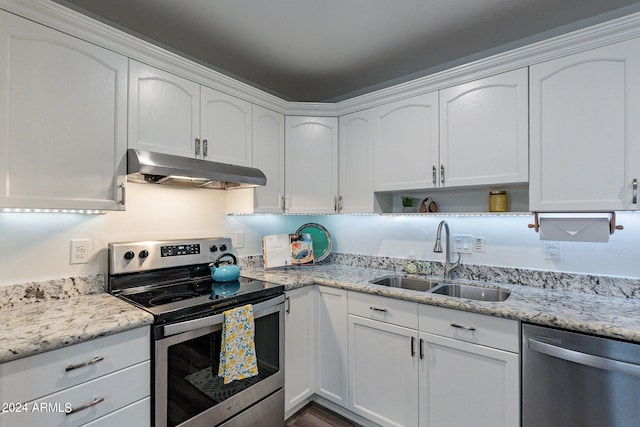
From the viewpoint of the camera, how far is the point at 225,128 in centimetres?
204

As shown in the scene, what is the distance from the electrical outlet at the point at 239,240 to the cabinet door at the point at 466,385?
147cm

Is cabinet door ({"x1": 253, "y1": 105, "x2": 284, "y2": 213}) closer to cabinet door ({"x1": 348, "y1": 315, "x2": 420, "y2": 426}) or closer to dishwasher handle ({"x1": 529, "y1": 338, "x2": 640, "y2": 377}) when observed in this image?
cabinet door ({"x1": 348, "y1": 315, "x2": 420, "y2": 426})

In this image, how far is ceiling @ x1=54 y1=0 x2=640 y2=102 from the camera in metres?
1.69

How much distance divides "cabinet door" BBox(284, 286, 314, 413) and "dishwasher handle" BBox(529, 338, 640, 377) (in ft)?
4.10

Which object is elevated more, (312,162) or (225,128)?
(225,128)

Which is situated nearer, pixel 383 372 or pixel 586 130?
pixel 586 130

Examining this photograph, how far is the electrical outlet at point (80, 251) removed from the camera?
1640 mm

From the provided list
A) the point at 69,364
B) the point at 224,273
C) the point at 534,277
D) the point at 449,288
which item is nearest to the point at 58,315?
the point at 69,364

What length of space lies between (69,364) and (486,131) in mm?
2216

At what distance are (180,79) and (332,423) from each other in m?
2.30

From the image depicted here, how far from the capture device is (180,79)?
5.93 ft

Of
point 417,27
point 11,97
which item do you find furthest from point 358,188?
point 11,97

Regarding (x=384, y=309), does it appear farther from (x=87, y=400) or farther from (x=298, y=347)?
(x=87, y=400)

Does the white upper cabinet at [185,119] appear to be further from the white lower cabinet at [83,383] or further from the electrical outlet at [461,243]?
the electrical outlet at [461,243]
